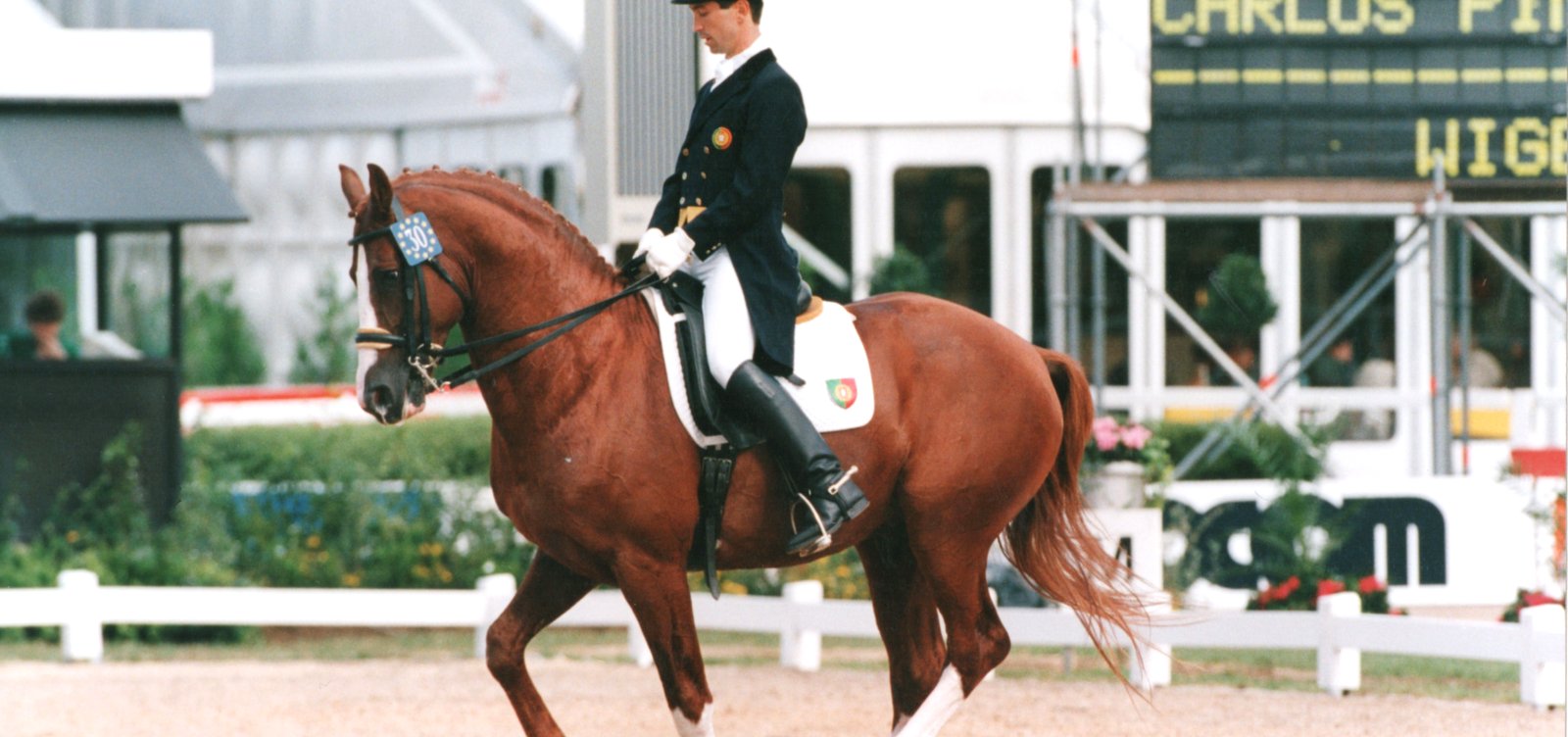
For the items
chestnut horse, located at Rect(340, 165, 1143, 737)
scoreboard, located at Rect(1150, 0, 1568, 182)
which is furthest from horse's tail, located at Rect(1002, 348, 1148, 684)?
scoreboard, located at Rect(1150, 0, 1568, 182)

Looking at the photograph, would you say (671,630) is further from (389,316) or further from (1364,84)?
(1364,84)

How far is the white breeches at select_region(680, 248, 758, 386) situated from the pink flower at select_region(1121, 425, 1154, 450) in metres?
4.60

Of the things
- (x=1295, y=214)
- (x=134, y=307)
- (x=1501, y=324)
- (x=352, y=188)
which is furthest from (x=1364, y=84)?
(x=352, y=188)

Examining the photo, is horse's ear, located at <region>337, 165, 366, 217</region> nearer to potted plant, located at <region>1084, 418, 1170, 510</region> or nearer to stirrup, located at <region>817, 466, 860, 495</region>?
stirrup, located at <region>817, 466, 860, 495</region>

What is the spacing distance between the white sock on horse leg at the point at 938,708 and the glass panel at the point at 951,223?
10362 mm

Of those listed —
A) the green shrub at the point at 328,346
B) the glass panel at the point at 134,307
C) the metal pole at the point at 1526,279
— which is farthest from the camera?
the green shrub at the point at 328,346

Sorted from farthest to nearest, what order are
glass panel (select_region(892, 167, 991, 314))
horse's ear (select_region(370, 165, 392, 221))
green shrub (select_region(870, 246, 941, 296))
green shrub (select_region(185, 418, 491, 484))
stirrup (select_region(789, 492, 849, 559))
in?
glass panel (select_region(892, 167, 991, 314))
green shrub (select_region(870, 246, 941, 296))
green shrub (select_region(185, 418, 491, 484))
stirrup (select_region(789, 492, 849, 559))
horse's ear (select_region(370, 165, 392, 221))

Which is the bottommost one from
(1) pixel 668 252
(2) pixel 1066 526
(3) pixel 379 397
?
(2) pixel 1066 526

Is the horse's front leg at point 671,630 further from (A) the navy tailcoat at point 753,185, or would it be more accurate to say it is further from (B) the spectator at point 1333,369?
(B) the spectator at point 1333,369

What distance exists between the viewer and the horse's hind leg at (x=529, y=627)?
616cm

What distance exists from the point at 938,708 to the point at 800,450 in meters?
1.03

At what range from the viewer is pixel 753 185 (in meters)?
6.14

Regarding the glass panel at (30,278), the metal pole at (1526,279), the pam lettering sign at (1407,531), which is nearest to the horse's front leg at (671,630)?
the pam lettering sign at (1407,531)

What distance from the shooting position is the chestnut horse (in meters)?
5.93
